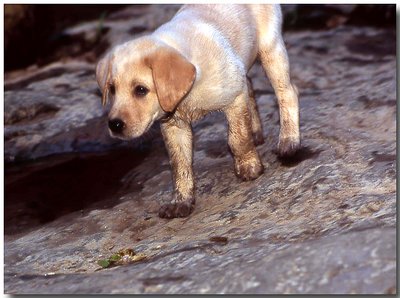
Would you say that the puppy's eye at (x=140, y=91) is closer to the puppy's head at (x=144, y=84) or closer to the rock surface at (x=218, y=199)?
the puppy's head at (x=144, y=84)

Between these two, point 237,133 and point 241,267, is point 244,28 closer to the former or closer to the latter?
point 237,133

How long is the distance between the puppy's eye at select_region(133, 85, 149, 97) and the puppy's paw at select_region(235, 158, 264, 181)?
1190 millimetres

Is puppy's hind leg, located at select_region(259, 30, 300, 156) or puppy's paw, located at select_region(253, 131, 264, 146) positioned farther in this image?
puppy's paw, located at select_region(253, 131, 264, 146)

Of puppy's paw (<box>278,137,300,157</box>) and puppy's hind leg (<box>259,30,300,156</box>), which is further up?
puppy's hind leg (<box>259,30,300,156</box>)

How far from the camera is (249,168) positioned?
6637 millimetres

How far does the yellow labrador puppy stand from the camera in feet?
18.9

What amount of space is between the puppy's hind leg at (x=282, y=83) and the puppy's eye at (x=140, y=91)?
1621 mm

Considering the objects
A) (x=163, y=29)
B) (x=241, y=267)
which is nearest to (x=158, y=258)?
(x=241, y=267)

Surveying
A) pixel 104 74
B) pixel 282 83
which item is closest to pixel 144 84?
pixel 104 74

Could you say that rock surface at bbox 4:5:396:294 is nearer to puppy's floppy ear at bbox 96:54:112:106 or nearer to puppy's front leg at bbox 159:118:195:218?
puppy's front leg at bbox 159:118:195:218

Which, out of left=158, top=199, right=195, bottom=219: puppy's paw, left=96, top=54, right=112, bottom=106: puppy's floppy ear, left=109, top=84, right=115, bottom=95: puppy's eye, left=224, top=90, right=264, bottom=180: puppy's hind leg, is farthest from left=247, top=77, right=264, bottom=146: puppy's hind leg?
left=109, top=84, right=115, bottom=95: puppy's eye

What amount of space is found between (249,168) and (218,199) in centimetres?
33

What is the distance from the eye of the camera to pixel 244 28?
6.80 metres

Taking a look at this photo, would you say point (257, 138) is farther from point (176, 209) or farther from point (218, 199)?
point (176, 209)
